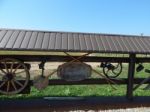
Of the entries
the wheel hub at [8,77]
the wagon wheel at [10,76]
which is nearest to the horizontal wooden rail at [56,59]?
the wagon wheel at [10,76]

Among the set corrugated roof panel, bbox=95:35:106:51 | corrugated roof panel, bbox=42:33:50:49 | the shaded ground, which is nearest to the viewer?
corrugated roof panel, bbox=42:33:50:49

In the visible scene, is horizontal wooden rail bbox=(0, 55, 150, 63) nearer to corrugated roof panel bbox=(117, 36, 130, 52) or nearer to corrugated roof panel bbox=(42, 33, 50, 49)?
corrugated roof panel bbox=(42, 33, 50, 49)

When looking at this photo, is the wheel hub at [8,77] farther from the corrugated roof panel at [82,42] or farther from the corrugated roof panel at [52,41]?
the corrugated roof panel at [82,42]

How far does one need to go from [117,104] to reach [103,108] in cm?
75

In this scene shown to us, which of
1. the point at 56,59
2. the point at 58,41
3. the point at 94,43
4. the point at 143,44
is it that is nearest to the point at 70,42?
the point at 58,41

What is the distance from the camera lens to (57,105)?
12.2 m

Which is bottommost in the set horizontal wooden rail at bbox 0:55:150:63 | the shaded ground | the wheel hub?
the shaded ground

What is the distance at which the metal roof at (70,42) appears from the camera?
438 inches

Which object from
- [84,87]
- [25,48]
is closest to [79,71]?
[25,48]

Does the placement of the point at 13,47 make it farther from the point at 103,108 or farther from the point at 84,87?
the point at 84,87

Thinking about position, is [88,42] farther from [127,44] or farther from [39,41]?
[39,41]

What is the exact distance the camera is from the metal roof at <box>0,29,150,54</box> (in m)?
11.1

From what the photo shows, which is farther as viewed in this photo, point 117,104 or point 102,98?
point 102,98

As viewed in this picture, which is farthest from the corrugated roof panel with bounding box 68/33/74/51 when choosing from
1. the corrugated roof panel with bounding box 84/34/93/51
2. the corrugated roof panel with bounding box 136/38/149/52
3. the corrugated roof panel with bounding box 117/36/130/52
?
the corrugated roof panel with bounding box 136/38/149/52
